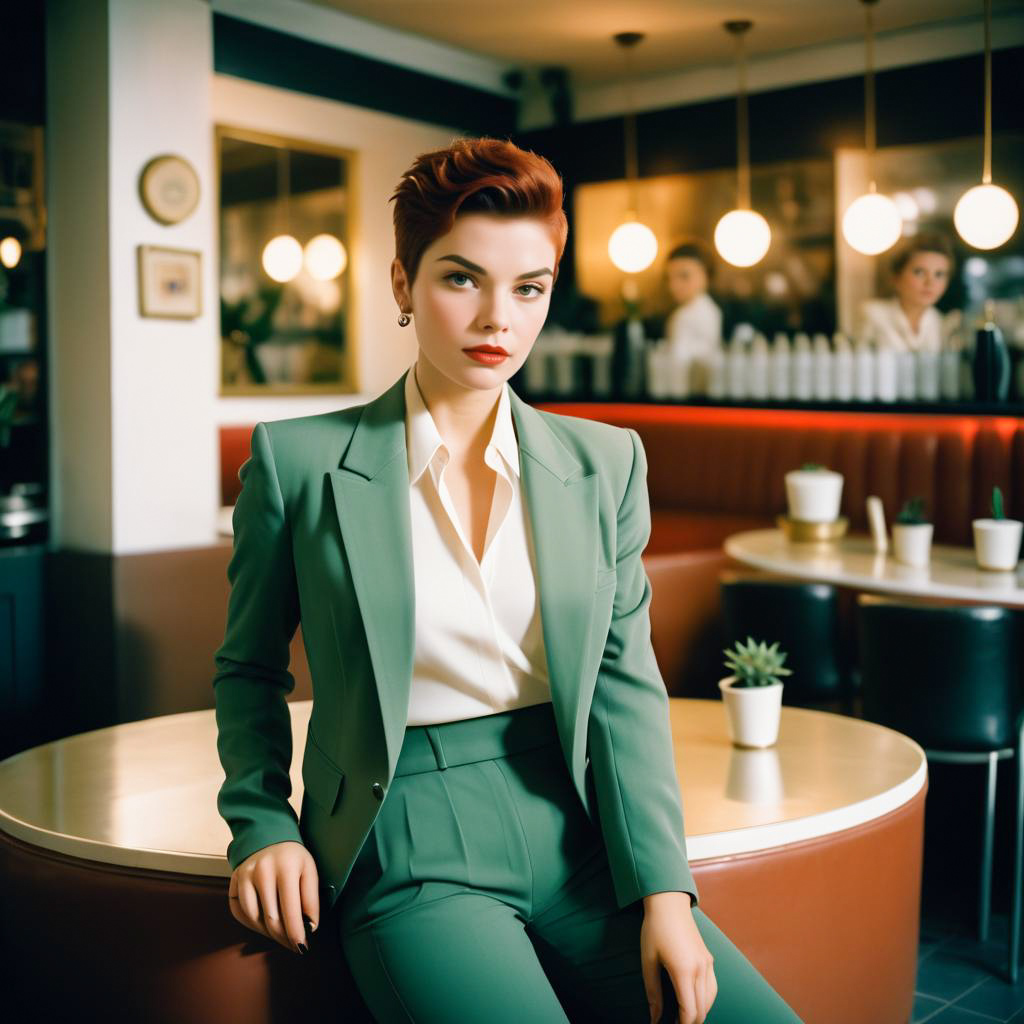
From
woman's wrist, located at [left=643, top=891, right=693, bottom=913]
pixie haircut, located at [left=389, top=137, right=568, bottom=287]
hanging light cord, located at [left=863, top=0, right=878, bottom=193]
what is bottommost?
woman's wrist, located at [left=643, top=891, right=693, bottom=913]

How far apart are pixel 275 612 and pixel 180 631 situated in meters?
3.21

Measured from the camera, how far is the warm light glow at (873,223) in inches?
176

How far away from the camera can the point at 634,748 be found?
4.21 feet

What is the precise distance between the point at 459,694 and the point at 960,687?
211 centimetres

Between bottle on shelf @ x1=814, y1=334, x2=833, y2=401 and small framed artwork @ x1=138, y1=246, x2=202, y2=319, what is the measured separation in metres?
2.93

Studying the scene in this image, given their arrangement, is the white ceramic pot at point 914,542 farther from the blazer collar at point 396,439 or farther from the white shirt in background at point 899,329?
the blazer collar at point 396,439

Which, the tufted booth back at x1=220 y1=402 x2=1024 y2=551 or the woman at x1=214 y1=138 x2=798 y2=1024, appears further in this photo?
the tufted booth back at x1=220 y1=402 x2=1024 y2=551

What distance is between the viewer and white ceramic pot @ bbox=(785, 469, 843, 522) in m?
4.11

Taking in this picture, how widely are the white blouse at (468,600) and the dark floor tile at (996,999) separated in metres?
1.93

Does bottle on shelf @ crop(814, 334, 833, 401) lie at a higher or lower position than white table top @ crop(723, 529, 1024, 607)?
higher

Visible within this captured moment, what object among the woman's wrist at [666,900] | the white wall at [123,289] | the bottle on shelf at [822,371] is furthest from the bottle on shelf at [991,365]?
the woman's wrist at [666,900]

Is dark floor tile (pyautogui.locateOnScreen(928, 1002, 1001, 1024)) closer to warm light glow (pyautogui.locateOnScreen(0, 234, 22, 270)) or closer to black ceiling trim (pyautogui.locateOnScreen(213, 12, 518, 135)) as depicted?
warm light glow (pyautogui.locateOnScreen(0, 234, 22, 270))

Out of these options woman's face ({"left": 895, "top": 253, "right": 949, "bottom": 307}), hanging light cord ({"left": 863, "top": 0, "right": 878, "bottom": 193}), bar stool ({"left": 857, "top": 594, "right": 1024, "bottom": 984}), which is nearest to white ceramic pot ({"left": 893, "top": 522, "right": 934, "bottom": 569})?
bar stool ({"left": 857, "top": 594, "right": 1024, "bottom": 984})

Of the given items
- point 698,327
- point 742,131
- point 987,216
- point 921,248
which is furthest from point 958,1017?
point 742,131
